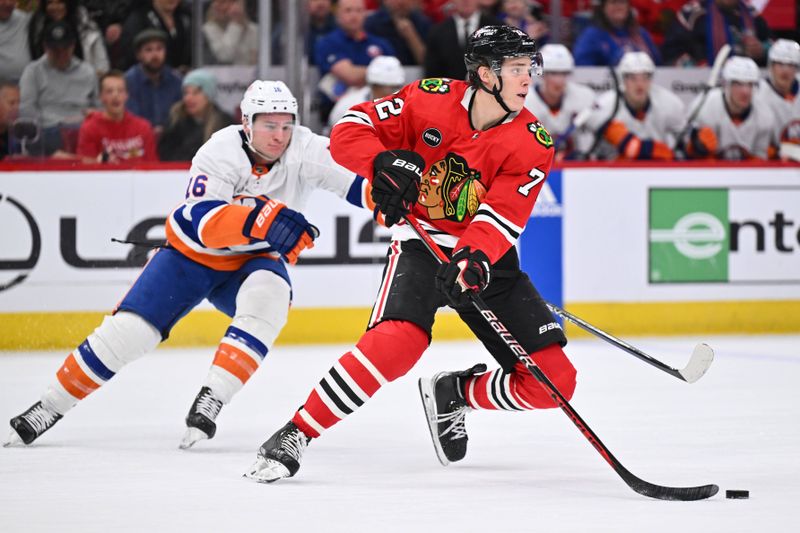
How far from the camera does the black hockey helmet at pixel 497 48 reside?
350cm

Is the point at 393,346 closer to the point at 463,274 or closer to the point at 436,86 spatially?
the point at 463,274

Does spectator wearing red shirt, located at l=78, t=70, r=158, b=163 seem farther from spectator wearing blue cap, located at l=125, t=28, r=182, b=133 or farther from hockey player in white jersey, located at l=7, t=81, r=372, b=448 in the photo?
hockey player in white jersey, located at l=7, t=81, r=372, b=448

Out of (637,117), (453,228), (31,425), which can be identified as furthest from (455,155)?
(637,117)

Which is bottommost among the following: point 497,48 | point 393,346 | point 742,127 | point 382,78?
point 393,346

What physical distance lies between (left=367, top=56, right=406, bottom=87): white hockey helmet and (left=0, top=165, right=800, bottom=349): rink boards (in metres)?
0.76

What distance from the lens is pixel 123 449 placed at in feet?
13.1

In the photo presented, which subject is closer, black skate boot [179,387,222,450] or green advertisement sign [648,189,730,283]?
black skate boot [179,387,222,450]

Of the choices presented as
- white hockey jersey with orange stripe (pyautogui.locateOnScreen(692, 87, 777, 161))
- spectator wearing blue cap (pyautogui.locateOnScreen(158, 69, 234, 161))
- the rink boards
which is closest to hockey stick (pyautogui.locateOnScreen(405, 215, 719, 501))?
the rink boards

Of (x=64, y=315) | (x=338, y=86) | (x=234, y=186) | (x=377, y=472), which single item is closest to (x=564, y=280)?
(x=338, y=86)

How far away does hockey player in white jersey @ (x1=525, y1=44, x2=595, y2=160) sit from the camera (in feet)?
24.0

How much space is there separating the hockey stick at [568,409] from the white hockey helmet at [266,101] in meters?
0.79

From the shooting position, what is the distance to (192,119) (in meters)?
6.78

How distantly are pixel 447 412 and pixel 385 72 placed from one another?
356 cm

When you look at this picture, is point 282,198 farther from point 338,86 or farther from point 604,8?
point 604,8
